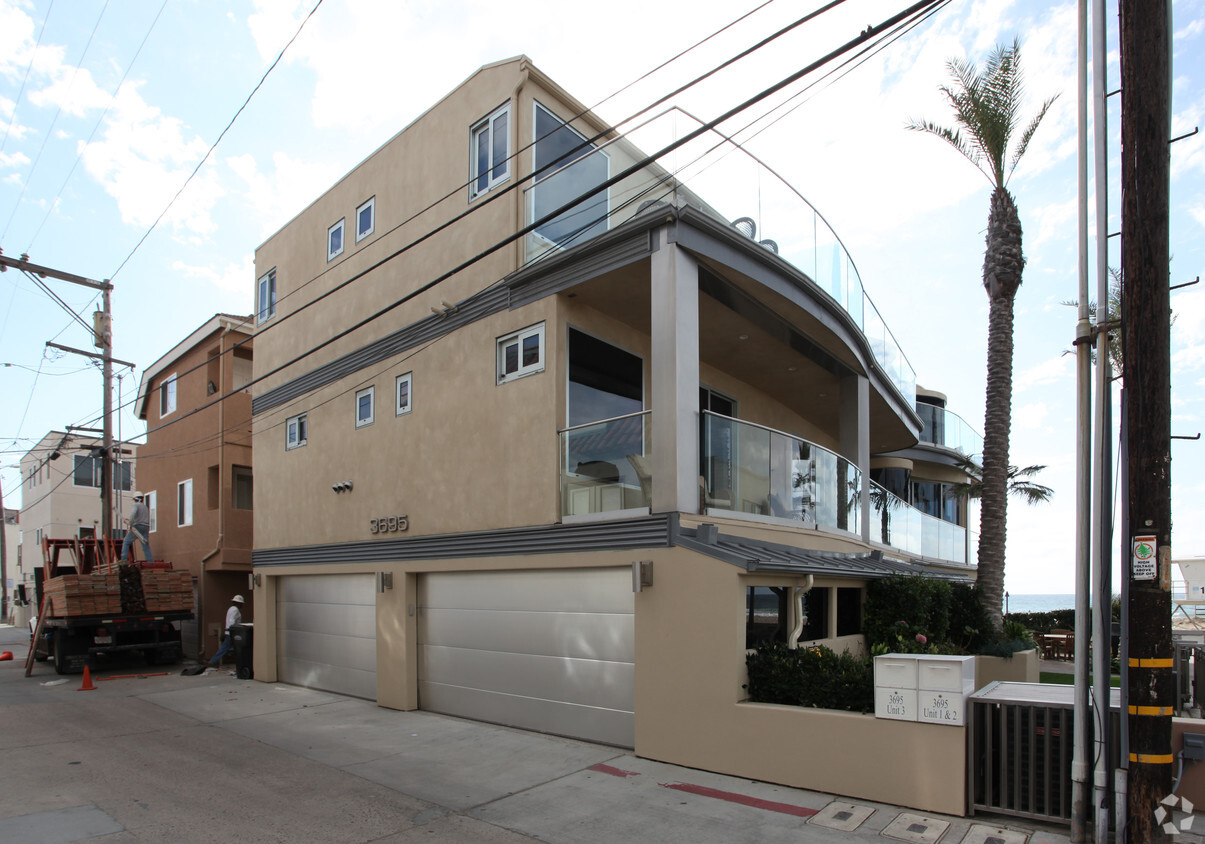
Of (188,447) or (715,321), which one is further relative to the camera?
(188,447)

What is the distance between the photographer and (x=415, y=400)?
1246 cm

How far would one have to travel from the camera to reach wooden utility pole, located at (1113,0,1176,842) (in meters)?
5.37

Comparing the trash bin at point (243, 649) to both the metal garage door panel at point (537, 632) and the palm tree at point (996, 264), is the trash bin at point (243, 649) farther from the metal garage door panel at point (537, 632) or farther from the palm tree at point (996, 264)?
the palm tree at point (996, 264)

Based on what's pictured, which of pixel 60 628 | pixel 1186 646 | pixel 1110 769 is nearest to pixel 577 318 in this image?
pixel 1110 769

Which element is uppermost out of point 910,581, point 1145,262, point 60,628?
point 1145,262

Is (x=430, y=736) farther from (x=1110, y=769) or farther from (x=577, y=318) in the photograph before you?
(x=1110, y=769)

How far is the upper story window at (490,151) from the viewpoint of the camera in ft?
36.8

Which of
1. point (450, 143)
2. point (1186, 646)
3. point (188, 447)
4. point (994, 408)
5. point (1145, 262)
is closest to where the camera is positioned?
point (1145, 262)

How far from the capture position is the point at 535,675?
395 inches

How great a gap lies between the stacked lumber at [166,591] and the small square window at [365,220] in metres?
9.99

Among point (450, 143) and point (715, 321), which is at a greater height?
point (450, 143)

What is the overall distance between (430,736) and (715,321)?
23.3ft

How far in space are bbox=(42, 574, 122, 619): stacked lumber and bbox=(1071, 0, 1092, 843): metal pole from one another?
61.9 ft

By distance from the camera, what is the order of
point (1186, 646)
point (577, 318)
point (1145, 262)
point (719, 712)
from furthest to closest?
point (577, 318)
point (1186, 646)
point (719, 712)
point (1145, 262)
